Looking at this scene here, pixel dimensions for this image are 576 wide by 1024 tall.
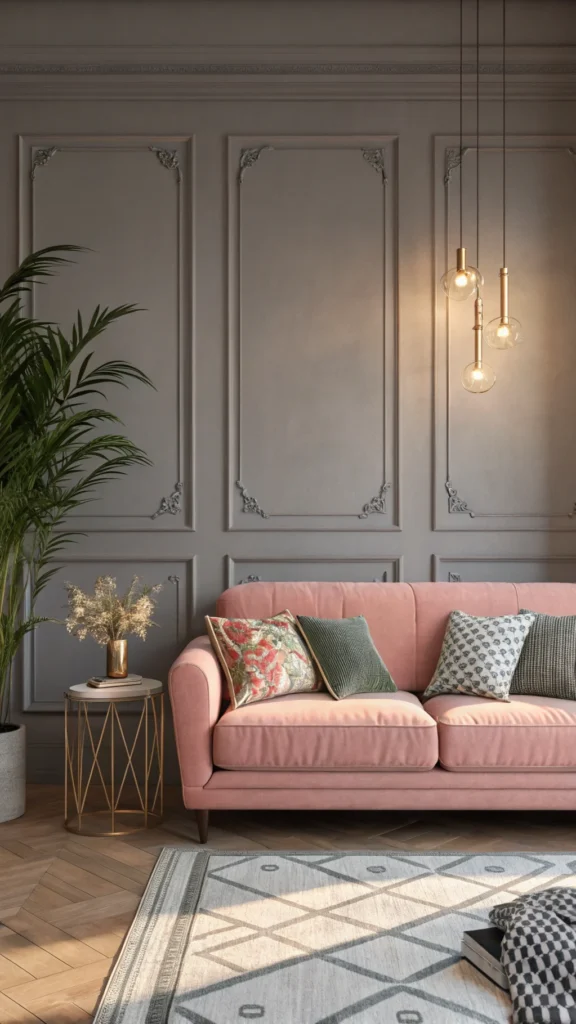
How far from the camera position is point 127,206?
4.28 m

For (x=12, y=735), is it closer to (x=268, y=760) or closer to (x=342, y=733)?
(x=268, y=760)

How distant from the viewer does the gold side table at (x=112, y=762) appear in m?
3.51

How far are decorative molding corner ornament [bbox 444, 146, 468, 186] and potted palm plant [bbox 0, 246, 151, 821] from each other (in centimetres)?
160

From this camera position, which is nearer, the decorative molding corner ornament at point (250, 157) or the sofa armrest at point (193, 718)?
the sofa armrest at point (193, 718)

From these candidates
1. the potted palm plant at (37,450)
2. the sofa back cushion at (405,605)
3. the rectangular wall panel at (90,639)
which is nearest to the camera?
the potted palm plant at (37,450)

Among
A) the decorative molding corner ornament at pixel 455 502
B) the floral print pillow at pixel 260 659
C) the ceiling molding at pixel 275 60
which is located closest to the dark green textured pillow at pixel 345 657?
the floral print pillow at pixel 260 659

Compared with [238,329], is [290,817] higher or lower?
lower

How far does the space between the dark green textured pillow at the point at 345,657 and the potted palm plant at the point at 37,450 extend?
3.73ft

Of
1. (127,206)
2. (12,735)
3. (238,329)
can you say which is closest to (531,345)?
(238,329)

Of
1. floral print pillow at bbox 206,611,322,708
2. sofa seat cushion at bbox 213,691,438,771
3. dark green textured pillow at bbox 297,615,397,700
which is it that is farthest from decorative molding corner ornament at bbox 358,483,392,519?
sofa seat cushion at bbox 213,691,438,771

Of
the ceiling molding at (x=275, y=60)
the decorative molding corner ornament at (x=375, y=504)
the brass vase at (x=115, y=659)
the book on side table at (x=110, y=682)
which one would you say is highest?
the ceiling molding at (x=275, y=60)

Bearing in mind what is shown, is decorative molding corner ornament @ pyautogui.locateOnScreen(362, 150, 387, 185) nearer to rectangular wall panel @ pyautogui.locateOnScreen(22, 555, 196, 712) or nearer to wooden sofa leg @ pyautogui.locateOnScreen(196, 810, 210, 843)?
rectangular wall panel @ pyautogui.locateOnScreen(22, 555, 196, 712)

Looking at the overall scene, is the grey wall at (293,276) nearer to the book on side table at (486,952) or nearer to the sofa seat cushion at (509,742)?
the sofa seat cushion at (509,742)

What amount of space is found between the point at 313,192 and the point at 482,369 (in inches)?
48.4
